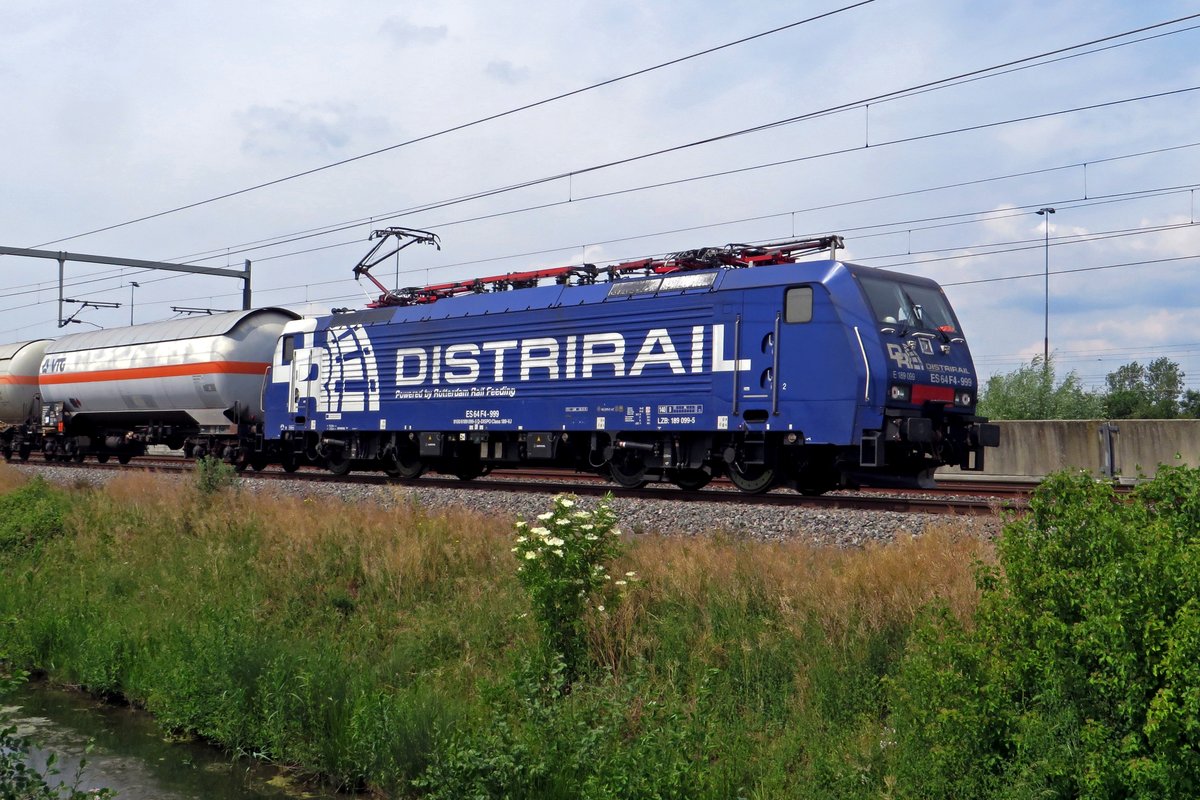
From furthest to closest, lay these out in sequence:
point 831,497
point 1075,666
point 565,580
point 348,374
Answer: point 348,374, point 831,497, point 565,580, point 1075,666

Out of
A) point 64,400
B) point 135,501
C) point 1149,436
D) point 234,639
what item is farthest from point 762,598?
point 64,400

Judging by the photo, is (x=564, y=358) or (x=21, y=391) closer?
(x=564, y=358)

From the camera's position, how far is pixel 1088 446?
21422 mm

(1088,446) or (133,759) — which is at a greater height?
(1088,446)

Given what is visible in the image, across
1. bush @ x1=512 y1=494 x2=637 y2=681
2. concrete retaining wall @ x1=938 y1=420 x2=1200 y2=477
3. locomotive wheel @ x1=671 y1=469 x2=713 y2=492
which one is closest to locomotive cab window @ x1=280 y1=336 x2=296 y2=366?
locomotive wheel @ x1=671 y1=469 x2=713 y2=492

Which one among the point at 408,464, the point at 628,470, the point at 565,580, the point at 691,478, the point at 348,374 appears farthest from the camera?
the point at 348,374

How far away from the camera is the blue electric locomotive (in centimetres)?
1455

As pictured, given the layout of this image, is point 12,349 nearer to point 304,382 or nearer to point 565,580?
point 304,382

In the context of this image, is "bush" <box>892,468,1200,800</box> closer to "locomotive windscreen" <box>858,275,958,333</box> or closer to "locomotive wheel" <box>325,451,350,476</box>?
"locomotive windscreen" <box>858,275,958,333</box>

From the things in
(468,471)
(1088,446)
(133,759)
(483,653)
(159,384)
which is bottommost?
(133,759)

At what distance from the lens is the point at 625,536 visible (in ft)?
37.4

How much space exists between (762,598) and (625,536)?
3.08 meters

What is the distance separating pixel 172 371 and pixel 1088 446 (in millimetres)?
21438

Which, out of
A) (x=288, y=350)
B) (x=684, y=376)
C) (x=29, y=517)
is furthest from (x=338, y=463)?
(x=684, y=376)
